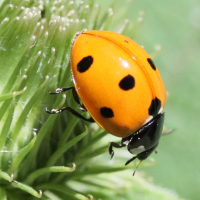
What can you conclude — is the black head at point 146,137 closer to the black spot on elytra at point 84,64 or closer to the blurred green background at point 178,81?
the black spot on elytra at point 84,64

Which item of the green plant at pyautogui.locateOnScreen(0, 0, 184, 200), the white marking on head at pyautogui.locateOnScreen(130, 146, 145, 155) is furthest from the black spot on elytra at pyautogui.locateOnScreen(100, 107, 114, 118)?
the white marking on head at pyautogui.locateOnScreen(130, 146, 145, 155)

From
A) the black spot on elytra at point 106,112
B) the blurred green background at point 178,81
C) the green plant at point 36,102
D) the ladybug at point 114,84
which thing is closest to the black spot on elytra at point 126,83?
the ladybug at point 114,84

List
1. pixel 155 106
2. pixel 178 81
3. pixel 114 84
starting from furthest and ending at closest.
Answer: pixel 178 81, pixel 155 106, pixel 114 84

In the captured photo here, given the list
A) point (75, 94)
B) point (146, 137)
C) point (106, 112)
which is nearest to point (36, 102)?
point (75, 94)

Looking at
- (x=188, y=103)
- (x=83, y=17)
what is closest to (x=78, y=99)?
(x=83, y=17)

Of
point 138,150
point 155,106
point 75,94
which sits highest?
point 155,106

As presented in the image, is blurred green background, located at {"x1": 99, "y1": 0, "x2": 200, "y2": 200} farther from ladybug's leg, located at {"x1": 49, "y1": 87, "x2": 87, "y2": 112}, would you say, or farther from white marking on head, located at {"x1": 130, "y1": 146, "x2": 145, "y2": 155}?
ladybug's leg, located at {"x1": 49, "y1": 87, "x2": 87, "y2": 112}

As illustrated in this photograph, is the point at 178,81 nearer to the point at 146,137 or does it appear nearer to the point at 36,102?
the point at 146,137
